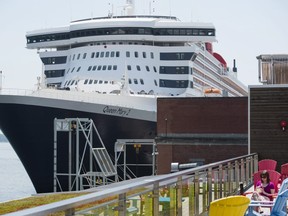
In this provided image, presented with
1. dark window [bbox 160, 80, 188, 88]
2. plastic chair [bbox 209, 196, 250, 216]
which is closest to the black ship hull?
dark window [bbox 160, 80, 188, 88]

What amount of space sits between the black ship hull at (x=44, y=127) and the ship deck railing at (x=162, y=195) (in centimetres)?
2611

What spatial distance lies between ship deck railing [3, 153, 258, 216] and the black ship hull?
2611cm

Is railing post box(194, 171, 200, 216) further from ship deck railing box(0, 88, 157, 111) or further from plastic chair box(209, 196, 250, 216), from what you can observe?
ship deck railing box(0, 88, 157, 111)

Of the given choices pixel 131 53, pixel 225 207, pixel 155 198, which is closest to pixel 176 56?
pixel 131 53

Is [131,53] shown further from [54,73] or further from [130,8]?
[130,8]

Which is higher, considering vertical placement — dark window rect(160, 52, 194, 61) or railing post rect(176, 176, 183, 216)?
dark window rect(160, 52, 194, 61)

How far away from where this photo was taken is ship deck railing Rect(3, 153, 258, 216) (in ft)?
15.9

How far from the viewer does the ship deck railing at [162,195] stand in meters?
4.86

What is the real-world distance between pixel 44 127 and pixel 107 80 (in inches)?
341

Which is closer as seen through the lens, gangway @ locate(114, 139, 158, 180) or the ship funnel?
gangway @ locate(114, 139, 158, 180)

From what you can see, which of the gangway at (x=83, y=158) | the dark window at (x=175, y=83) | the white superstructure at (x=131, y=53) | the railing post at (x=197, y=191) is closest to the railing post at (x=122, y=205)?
the railing post at (x=197, y=191)

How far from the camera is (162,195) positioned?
764cm

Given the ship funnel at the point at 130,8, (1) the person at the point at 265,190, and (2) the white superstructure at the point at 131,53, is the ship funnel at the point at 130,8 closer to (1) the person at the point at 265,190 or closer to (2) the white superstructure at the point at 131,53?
(2) the white superstructure at the point at 131,53

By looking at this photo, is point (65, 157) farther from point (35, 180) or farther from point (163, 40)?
point (163, 40)
